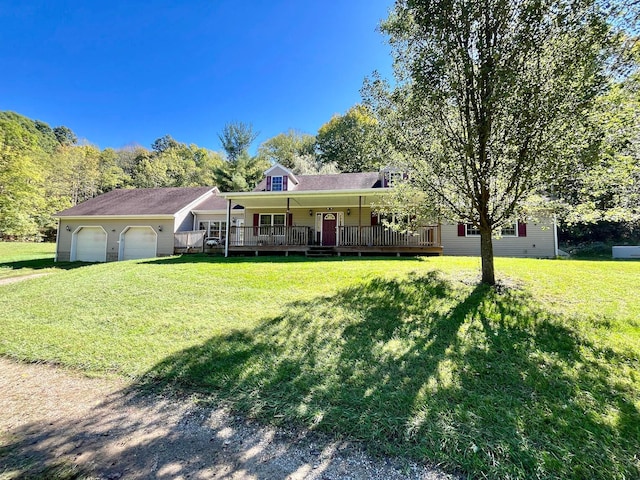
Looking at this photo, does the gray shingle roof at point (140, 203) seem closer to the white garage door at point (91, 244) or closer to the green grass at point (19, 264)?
the white garage door at point (91, 244)

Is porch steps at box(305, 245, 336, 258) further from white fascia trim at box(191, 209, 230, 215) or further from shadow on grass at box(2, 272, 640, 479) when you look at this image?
shadow on grass at box(2, 272, 640, 479)

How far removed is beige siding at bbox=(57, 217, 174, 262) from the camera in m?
16.7

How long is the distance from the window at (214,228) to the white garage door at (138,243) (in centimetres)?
292

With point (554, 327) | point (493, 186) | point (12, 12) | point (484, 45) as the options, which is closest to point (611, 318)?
point (554, 327)

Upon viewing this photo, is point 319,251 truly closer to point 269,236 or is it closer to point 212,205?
point 269,236

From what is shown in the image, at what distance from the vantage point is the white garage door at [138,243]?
17.0 m

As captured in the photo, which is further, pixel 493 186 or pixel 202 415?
pixel 493 186

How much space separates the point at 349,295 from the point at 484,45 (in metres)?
5.60

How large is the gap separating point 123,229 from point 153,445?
18.2m

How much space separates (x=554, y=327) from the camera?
15.0 feet

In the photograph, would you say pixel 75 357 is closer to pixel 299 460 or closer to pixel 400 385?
pixel 299 460

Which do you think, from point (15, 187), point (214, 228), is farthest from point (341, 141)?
point (15, 187)

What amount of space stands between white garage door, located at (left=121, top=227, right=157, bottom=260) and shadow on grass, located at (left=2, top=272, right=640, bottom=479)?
14.7 m

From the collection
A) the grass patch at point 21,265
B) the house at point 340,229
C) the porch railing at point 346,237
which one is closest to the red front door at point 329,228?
the house at point 340,229
